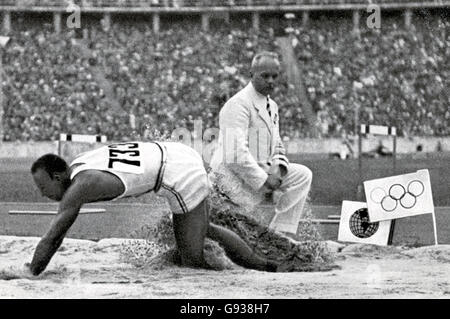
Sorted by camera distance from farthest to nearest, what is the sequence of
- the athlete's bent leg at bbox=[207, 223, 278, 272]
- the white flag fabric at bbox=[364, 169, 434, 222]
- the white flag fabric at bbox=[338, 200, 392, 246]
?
the white flag fabric at bbox=[338, 200, 392, 246]
the white flag fabric at bbox=[364, 169, 434, 222]
the athlete's bent leg at bbox=[207, 223, 278, 272]

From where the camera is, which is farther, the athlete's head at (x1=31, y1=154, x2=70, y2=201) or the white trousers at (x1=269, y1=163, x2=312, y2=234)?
the white trousers at (x1=269, y1=163, x2=312, y2=234)

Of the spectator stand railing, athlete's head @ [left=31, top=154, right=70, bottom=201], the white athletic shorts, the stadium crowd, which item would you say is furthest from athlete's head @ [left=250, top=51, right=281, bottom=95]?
the spectator stand railing

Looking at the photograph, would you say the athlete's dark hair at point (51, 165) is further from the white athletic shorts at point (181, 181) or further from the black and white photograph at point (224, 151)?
the white athletic shorts at point (181, 181)

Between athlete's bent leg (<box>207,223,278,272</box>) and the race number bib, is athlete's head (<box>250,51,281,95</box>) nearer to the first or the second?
athlete's bent leg (<box>207,223,278,272</box>)

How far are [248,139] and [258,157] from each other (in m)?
0.21

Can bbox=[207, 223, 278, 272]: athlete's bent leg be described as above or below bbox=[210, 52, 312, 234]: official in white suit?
below

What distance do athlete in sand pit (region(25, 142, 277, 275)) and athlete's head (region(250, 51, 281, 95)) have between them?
135 centimetres

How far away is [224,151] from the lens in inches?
384

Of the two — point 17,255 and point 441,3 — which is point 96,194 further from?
point 441,3

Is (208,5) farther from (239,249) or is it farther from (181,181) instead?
(181,181)

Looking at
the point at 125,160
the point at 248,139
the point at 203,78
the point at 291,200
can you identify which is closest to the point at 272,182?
the point at 291,200

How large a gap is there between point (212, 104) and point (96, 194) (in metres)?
30.4

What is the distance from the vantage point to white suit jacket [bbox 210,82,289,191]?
9.61m
